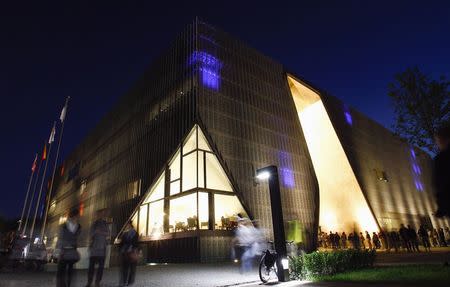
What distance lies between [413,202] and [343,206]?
44.4 feet

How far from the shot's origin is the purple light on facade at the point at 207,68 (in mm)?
19234

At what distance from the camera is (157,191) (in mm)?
19828

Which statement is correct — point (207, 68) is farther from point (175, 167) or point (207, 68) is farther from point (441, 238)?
point (441, 238)

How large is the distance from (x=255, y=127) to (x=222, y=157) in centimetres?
443

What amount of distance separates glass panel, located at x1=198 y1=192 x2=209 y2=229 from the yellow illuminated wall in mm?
13149

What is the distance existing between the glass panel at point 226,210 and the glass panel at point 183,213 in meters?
1.27

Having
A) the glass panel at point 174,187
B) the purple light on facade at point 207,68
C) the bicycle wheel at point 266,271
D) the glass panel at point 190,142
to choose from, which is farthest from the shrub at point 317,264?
the purple light on facade at point 207,68

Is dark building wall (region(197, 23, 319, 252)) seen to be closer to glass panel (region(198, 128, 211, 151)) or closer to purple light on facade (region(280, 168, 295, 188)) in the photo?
purple light on facade (region(280, 168, 295, 188))

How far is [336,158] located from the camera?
87.7 ft

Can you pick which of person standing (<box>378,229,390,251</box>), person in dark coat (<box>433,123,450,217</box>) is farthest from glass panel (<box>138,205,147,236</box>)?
person in dark coat (<box>433,123,450,217</box>)

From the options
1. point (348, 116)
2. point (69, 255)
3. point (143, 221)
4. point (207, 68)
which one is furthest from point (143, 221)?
point (348, 116)

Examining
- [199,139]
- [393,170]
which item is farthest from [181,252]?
[393,170]

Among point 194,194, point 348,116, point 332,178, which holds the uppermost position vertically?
point 348,116

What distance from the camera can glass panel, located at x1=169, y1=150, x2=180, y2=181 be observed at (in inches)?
732
